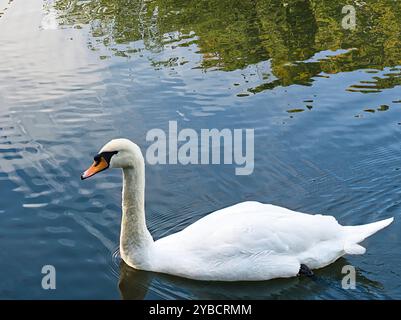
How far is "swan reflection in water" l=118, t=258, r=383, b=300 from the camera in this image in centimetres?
759

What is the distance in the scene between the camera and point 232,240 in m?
7.71

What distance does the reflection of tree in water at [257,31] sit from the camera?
50.0 feet

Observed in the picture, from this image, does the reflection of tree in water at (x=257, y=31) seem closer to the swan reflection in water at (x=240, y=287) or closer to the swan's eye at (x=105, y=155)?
the swan's eye at (x=105, y=155)

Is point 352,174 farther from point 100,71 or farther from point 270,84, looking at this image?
point 100,71

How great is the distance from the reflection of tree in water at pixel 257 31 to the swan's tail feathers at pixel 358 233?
5.85 m

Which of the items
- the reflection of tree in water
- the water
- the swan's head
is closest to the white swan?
the swan's head

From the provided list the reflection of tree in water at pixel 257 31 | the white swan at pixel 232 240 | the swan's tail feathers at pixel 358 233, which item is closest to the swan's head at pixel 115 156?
the white swan at pixel 232 240

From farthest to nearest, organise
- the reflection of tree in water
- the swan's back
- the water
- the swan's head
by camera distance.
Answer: the reflection of tree in water, the water, the swan's head, the swan's back

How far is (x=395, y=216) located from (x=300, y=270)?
187 centimetres

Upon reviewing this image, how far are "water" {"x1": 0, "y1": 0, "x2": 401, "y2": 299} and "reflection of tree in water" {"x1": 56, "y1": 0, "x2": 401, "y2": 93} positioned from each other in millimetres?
62

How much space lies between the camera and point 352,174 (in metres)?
10.2

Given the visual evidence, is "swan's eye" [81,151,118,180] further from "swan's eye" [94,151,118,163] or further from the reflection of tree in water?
the reflection of tree in water

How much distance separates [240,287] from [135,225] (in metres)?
1.37
